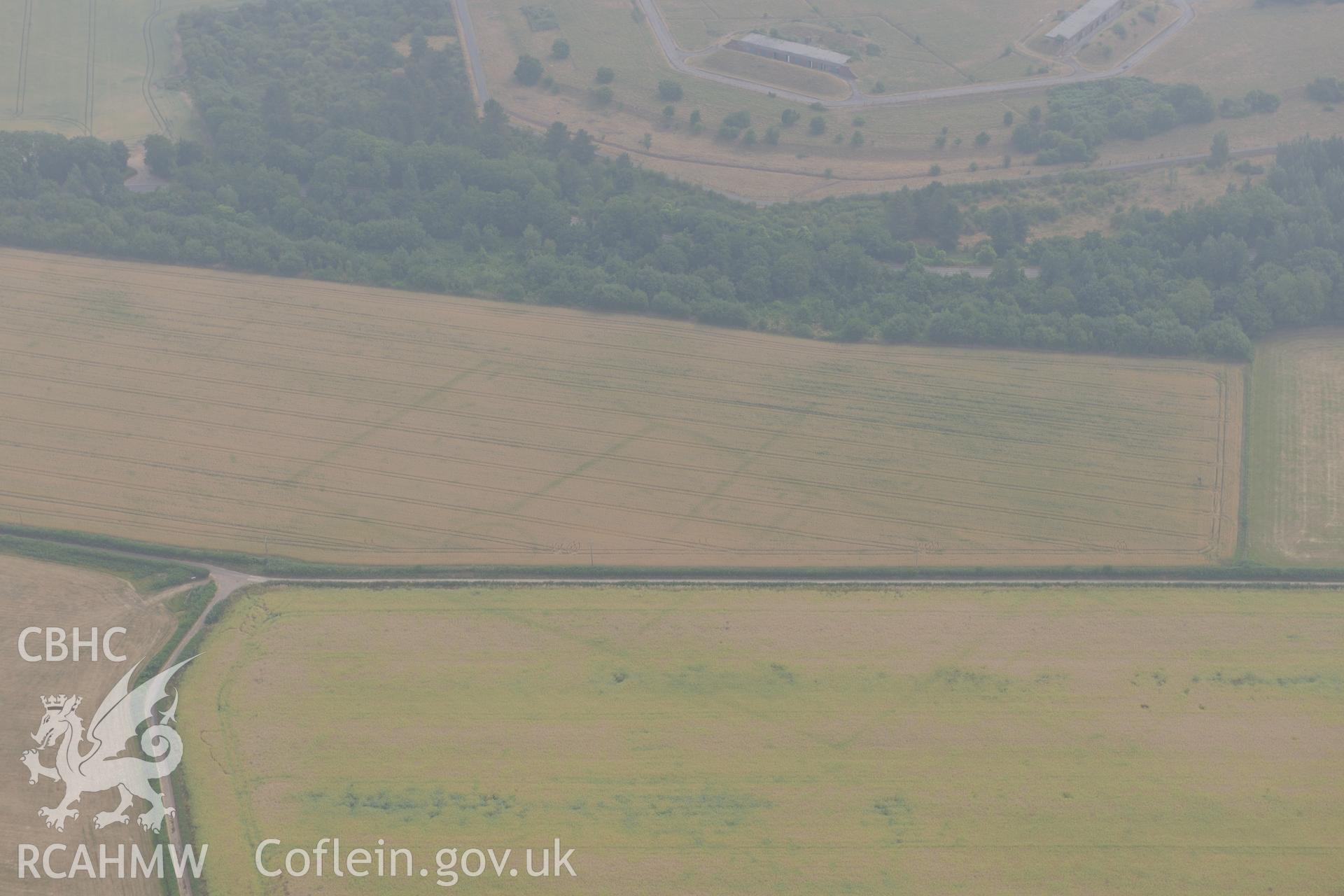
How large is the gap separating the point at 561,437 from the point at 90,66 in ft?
285

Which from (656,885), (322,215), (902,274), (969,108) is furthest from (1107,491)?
(322,215)

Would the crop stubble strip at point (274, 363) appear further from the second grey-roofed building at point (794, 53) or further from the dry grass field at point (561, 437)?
the second grey-roofed building at point (794, 53)

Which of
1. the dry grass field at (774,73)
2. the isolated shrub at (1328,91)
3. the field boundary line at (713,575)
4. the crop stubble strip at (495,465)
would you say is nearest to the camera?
the field boundary line at (713,575)

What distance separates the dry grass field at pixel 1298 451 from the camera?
79875mm

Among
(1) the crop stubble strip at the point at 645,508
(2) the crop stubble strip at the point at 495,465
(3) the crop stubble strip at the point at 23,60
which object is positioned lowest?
(1) the crop stubble strip at the point at 645,508

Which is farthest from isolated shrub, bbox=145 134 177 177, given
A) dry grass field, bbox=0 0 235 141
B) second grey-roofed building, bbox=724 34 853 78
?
second grey-roofed building, bbox=724 34 853 78

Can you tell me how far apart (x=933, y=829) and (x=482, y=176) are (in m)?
76.0

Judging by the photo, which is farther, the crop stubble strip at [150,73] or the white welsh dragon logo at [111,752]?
the crop stubble strip at [150,73]

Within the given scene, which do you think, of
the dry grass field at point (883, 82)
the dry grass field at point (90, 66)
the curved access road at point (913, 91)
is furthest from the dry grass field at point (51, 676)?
the curved access road at point (913, 91)

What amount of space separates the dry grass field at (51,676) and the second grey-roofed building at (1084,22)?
383 ft

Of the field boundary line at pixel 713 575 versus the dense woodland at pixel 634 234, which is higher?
the dense woodland at pixel 634 234

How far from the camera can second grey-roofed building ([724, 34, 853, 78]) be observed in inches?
5389

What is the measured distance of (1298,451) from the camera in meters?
86.9

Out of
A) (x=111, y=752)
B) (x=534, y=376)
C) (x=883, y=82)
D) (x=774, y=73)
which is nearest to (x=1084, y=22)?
(x=883, y=82)
